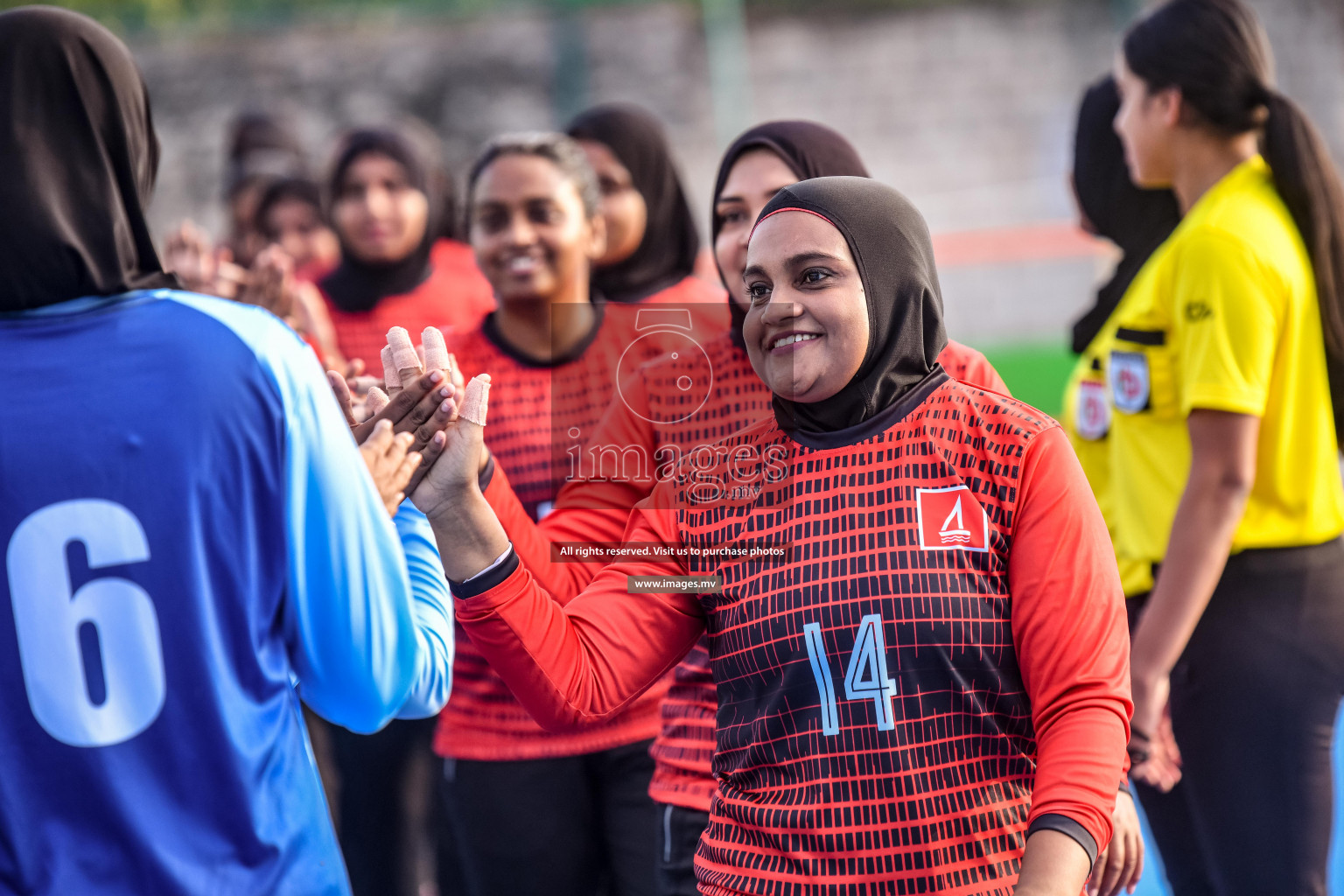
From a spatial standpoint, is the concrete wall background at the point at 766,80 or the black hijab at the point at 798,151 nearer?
the black hijab at the point at 798,151

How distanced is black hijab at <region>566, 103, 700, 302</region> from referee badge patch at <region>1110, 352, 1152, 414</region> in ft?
4.88

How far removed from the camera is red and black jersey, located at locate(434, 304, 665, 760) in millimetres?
2561

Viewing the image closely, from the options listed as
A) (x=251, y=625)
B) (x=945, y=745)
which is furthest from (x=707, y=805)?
(x=251, y=625)

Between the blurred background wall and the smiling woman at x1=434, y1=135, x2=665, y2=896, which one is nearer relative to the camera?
the smiling woman at x1=434, y1=135, x2=665, y2=896

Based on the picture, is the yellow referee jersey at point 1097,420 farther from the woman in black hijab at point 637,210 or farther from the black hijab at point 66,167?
the black hijab at point 66,167

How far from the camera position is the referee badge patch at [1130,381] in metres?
2.54

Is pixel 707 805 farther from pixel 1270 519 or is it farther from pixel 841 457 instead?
pixel 1270 519

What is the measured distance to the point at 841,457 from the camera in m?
1.69

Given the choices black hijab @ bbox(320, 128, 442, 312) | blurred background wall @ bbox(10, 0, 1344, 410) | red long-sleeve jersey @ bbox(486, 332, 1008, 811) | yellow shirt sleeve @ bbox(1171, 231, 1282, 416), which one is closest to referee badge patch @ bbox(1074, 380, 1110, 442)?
yellow shirt sleeve @ bbox(1171, 231, 1282, 416)

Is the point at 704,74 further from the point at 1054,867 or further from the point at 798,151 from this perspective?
the point at 1054,867

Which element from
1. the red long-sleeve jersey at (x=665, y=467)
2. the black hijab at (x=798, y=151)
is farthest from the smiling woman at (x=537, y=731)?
the black hijab at (x=798, y=151)

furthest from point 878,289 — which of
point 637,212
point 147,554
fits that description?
point 637,212

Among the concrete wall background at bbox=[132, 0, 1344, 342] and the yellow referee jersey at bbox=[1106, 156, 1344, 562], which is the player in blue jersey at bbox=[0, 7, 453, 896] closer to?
the yellow referee jersey at bbox=[1106, 156, 1344, 562]

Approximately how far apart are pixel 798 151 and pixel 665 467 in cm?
73
